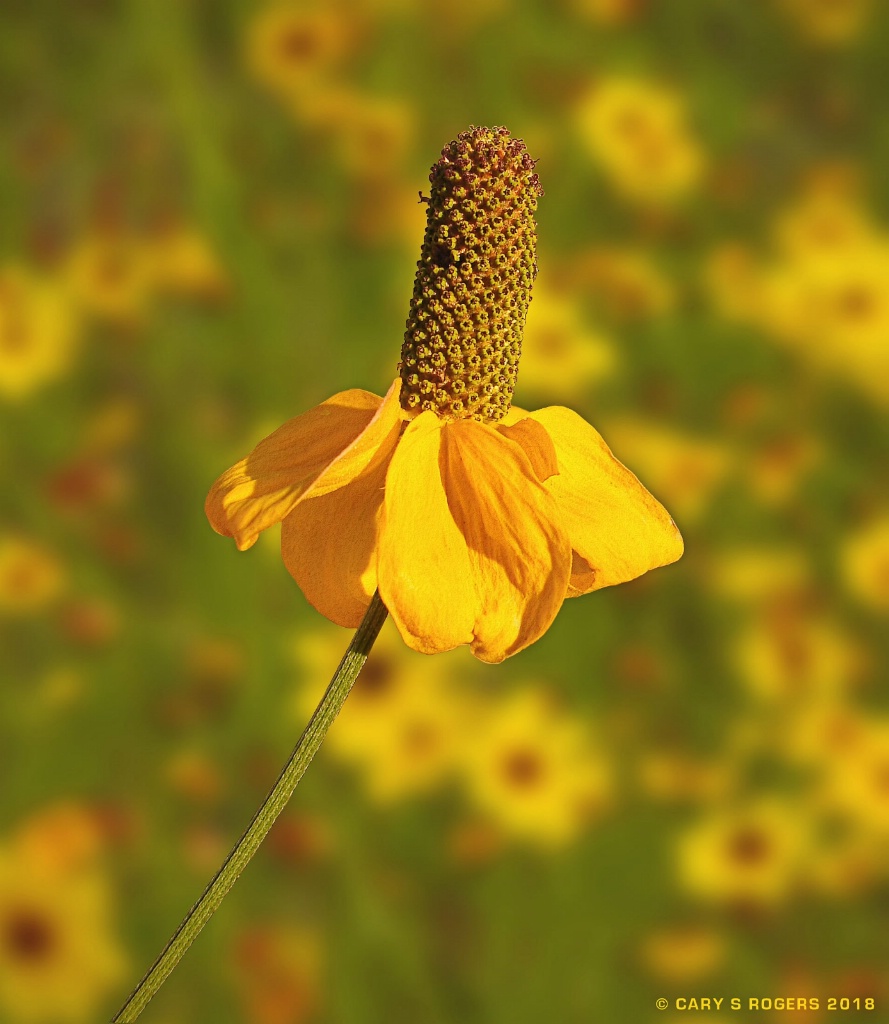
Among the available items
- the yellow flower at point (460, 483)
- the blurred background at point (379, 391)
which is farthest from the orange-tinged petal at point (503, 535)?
the blurred background at point (379, 391)

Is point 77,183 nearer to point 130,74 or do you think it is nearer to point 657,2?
point 130,74

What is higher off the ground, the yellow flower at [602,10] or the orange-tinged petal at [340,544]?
the yellow flower at [602,10]

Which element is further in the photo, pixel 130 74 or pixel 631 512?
pixel 130 74

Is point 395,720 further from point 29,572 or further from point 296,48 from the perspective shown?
point 296,48

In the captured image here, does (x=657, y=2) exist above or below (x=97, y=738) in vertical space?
above

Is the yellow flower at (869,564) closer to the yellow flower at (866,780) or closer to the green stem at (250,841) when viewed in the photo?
the yellow flower at (866,780)

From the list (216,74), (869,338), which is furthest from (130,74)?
(869,338)

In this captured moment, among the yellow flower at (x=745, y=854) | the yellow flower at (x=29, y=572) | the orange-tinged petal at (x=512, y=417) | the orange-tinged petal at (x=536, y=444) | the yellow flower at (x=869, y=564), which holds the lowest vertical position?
the yellow flower at (x=745, y=854)

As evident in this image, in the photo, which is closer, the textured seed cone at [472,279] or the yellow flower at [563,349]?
the textured seed cone at [472,279]
